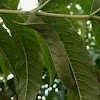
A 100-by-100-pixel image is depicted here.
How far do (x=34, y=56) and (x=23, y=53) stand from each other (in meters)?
0.03

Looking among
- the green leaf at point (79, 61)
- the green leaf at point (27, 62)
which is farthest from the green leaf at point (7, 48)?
the green leaf at point (79, 61)

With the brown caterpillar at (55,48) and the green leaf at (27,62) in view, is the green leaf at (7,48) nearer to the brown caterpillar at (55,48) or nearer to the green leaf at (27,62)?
the green leaf at (27,62)

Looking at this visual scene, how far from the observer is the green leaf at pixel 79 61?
0.52 m

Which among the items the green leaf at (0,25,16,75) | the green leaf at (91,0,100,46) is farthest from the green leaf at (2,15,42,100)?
the green leaf at (91,0,100,46)

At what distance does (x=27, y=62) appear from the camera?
58cm

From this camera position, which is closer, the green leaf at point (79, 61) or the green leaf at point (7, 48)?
the green leaf at point (79, 61)

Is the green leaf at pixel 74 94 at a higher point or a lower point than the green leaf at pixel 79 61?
lower

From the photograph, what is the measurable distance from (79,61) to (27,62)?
148mm

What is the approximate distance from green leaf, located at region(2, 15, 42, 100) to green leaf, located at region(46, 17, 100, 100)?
0.09 metres

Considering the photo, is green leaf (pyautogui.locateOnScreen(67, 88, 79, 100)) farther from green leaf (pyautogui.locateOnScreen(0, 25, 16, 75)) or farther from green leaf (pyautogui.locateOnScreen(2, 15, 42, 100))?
green leaf (pyautogui.locateOnScreen(0, 25, 16, 75))

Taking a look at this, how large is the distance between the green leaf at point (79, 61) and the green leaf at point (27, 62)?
9cm

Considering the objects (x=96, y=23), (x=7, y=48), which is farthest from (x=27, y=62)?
(x=96, y=23)

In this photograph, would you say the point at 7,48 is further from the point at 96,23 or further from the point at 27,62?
the point at 96,23

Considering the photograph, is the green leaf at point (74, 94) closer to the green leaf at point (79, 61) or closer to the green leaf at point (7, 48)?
the green leaf at point (79, 61)
